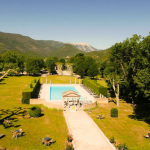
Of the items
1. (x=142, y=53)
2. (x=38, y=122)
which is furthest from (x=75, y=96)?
(x=142, y=53)

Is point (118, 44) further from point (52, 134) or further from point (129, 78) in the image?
point (52, 134)

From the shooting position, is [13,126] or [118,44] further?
[118,44]

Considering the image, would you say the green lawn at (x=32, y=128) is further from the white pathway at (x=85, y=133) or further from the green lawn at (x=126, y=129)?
the green lawn at (x=126, y=129)

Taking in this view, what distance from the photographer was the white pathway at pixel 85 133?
15.5m

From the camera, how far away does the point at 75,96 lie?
97.5 ft

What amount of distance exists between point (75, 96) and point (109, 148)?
15.2 m

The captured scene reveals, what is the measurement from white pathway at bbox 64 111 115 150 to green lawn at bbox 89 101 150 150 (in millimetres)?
1137

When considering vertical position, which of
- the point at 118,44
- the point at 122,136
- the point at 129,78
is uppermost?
the point at 118,44

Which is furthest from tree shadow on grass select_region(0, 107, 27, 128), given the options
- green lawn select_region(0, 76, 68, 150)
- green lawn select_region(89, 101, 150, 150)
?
green lawn select_region(89, 101, 150, 150)

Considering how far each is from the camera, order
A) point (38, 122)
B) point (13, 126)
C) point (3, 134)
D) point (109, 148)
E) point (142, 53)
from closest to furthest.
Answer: point (109, 148) < point (3, 134) < point (13, 126) < point (38, 122) < point (142, 53)

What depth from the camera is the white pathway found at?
15516 millimetres

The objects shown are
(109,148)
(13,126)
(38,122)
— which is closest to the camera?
(109,148)

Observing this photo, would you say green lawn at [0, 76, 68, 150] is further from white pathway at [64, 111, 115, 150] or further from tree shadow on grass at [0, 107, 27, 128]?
white pathway at [64, 111, 115, 150]

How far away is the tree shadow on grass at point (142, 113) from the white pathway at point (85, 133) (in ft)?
27.2
